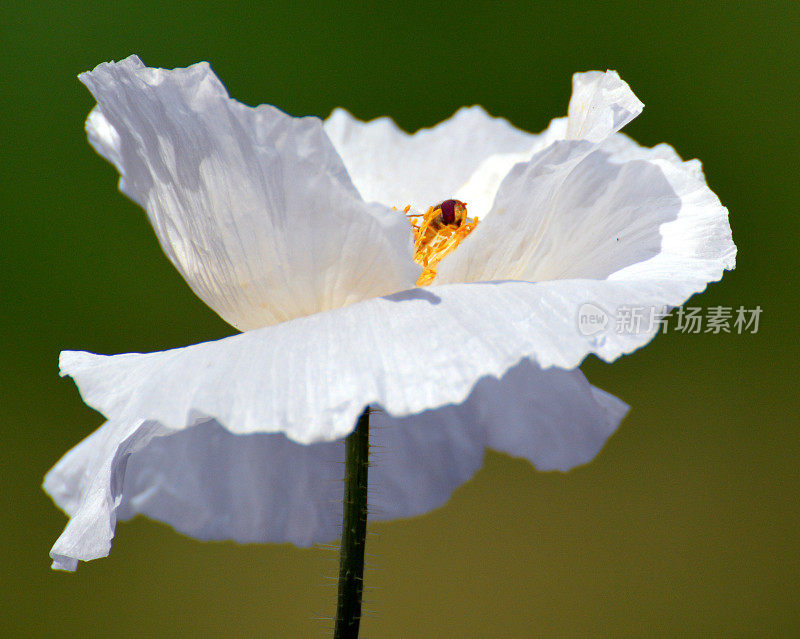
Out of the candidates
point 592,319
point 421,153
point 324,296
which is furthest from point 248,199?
point 421,153

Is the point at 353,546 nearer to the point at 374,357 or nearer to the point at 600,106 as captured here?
the point at 374,357

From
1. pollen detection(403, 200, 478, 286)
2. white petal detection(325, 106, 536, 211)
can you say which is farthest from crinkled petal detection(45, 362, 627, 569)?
white petal detection(325, 106, 536, 211)

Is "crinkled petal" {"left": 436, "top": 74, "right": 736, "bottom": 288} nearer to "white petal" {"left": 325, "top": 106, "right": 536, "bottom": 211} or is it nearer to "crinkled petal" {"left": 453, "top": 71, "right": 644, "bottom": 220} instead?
"crinkled petal" {"left": 453, "top": 71, "right": 644, "bottom": 220}

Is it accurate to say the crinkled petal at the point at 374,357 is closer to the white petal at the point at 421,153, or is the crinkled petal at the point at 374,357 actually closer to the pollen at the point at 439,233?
the pollen at the point at 439,233

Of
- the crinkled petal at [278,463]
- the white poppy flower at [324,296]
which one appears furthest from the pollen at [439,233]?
the crinkled petal at [278,463]

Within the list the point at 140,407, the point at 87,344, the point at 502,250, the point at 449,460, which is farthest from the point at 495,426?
the point at 87,344

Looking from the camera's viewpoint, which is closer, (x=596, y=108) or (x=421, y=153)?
(x=596, y=108)
